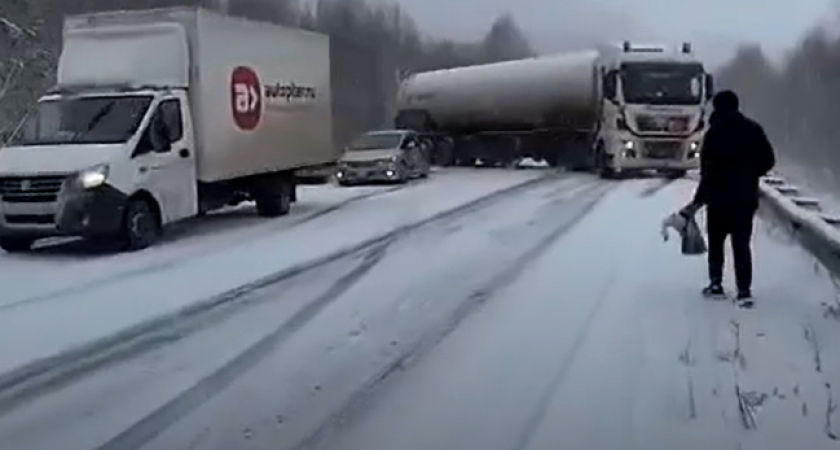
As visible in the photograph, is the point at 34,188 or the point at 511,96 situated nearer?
the point at 34,188

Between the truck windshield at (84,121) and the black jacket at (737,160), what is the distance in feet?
29.4

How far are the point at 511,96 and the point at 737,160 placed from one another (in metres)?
31.1

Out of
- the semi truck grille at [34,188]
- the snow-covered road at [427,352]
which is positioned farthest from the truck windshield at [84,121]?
the snow-covered road at [427,352]

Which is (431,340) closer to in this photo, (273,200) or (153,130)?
(153,130)

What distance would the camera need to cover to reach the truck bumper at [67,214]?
16.2m

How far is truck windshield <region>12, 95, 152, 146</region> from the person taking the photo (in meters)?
17.4

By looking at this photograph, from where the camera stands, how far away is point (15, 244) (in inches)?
680

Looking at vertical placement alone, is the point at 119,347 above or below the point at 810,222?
below

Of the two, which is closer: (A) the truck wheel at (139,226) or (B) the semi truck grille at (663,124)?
(A) the truck wheel at (139,226)

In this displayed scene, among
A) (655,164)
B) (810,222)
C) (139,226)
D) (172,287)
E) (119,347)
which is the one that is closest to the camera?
(119,347)

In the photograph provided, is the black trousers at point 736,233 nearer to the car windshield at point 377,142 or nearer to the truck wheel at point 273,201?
the truck wheel at point 273,201

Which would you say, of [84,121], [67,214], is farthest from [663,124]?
Answer: [67,214]

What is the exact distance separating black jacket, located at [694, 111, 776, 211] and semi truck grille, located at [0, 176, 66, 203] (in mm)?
8795

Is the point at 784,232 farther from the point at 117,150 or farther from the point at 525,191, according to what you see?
the point at 525,191
